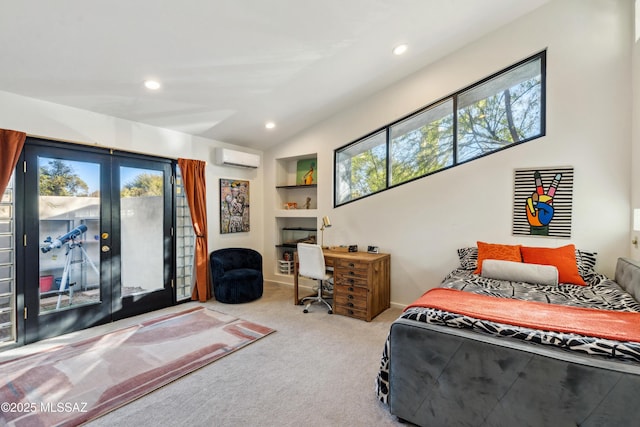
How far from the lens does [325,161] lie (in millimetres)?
4602

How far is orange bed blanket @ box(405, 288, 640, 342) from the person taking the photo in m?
1.56

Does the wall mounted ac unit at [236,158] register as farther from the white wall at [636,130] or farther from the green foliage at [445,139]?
the white wall at [636,130]

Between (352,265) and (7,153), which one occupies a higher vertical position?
(7,153)

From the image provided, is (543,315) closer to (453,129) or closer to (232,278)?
(453,129)

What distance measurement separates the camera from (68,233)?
3156 millimetres

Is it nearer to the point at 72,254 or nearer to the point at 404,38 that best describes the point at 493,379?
the point at 404,38

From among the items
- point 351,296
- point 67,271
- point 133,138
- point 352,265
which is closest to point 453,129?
point 352,265

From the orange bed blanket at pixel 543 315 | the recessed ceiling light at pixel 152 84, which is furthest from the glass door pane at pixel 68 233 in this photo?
the orange bed blanket at pixel 543 315

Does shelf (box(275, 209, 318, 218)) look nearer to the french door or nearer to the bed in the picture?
the french door

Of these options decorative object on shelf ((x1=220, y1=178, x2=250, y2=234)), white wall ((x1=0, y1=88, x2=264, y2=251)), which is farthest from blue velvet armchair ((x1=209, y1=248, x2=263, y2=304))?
decorative object on shelf ((x1=220, y1=178, x2=250, y2=234))

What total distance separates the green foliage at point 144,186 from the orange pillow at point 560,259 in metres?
4.61

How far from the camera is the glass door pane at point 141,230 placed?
3590 mm

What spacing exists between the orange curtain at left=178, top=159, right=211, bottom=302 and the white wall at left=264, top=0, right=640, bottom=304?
2.20 metres

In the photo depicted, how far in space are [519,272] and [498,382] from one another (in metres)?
1.61
